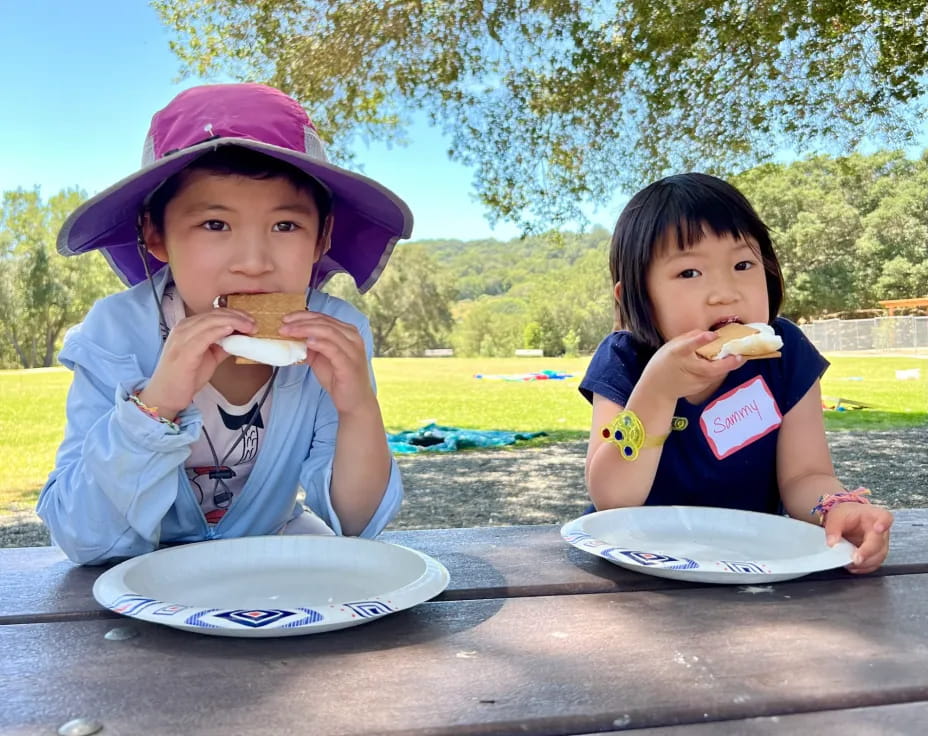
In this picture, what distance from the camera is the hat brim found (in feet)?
4.96

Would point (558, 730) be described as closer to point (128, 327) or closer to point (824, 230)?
point (128, 327)

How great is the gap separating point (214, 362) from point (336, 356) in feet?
0.73

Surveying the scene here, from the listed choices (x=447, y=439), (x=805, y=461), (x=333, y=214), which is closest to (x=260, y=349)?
(x=333, y=214)

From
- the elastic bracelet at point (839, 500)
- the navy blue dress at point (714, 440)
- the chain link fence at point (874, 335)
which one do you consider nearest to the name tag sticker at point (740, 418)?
the navy blue dress at point (714, 440)

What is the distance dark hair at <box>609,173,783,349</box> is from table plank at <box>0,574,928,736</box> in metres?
0.99

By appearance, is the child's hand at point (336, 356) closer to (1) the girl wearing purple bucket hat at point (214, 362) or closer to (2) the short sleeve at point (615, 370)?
(1) the girl wearing purple bucket hat at point (214, 362)

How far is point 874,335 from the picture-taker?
32094mm

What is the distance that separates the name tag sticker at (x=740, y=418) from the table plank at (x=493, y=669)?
2.84 ft

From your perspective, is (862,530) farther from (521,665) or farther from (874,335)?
(874,335)

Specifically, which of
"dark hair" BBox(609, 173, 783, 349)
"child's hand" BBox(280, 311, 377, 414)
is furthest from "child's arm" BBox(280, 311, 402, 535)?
"dark hair" BBox(609, 173, 783, 349)

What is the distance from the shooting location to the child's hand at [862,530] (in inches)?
49.6

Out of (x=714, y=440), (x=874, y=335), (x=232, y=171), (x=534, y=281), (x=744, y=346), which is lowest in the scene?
(x=874, y=335)

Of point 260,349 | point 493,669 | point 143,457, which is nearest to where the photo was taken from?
point 493,669

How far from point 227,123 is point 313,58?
5.55 metres
